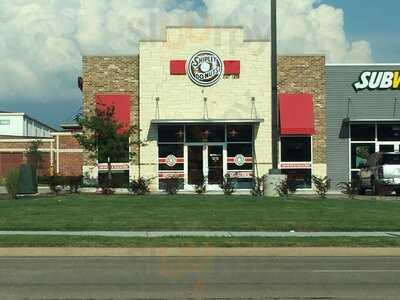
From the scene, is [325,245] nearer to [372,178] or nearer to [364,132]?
[372,178]

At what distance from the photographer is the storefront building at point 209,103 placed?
3597 centimetres

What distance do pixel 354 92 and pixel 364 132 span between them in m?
2.26

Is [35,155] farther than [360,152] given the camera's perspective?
Yes

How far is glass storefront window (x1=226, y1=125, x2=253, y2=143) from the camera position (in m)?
36.5

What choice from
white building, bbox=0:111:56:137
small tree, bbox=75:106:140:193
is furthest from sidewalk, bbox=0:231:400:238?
white building, bbox=0:111:56:137

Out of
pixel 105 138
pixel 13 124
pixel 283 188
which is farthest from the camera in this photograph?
pixel 13 124

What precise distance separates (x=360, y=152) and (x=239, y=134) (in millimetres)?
6560

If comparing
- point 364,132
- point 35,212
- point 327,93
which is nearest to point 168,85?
point 327,93

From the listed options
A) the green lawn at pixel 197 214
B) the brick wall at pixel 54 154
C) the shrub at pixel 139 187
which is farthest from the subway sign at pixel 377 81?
the brick wall at pixel 54 154

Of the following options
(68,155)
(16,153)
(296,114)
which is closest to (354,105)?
(296,114)

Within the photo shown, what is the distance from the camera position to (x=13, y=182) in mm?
27953

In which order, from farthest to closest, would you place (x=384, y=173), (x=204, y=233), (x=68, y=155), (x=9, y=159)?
(x=9, y=159) < (x=68, y=155) < (x=384, y=173) < (x=204, y=233)

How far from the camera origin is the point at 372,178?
32.3 m

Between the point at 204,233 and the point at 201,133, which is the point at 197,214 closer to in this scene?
the point at 204,233
